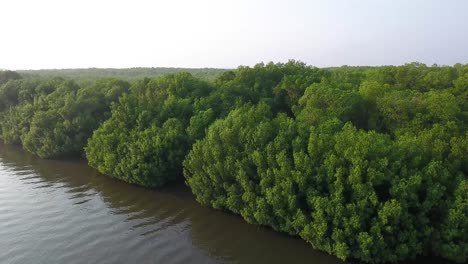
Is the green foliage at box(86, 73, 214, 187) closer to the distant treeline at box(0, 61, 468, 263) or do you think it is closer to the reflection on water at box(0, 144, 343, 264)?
the distant treeline at box(0, 61, 468, 263)

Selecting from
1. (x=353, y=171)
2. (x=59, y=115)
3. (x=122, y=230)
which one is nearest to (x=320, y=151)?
(x=353, y=171)

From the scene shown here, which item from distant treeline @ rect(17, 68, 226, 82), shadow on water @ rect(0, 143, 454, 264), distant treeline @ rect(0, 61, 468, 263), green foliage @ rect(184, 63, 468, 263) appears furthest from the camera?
distant treeline @ rect(17, 68, 226, 82)

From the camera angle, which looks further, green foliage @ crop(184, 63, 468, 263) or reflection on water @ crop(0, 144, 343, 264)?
reflection on water @ crop(0, 144, 343, 264)

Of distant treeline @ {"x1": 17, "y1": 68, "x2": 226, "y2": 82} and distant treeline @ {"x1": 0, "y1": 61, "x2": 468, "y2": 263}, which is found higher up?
distant treeline @ {"x1": 17, "y1": 68, "x2": 226, "y2": 82}

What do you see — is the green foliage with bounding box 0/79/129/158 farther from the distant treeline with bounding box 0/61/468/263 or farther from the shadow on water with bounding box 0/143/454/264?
the distant treeline with bounding box 0/61/468/263

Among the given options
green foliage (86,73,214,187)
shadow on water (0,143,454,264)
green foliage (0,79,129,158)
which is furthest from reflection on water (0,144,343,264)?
green foliage (0,79,129,158)

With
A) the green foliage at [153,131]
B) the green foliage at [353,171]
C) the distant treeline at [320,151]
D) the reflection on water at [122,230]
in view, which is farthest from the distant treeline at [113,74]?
the green foliage at [353,171]

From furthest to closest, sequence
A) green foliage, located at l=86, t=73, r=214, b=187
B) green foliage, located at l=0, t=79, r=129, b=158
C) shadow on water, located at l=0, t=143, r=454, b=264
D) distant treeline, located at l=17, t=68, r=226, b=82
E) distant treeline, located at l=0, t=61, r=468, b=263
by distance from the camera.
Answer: distant treeline, located at l=17, t=68, r=226, b=82, green foliage, located at l=0, t=79, r=129, b=158, green foliage, located at l=86, t=73, r=214, b=187, shadow on water, located at l=0, t=143, r=454, b=264, distant treeline, located at l=0, t=61, r=468, b=263

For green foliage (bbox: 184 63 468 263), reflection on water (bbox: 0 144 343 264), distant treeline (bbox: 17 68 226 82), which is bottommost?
reflection on water (bbox: 0 144 343 264)
